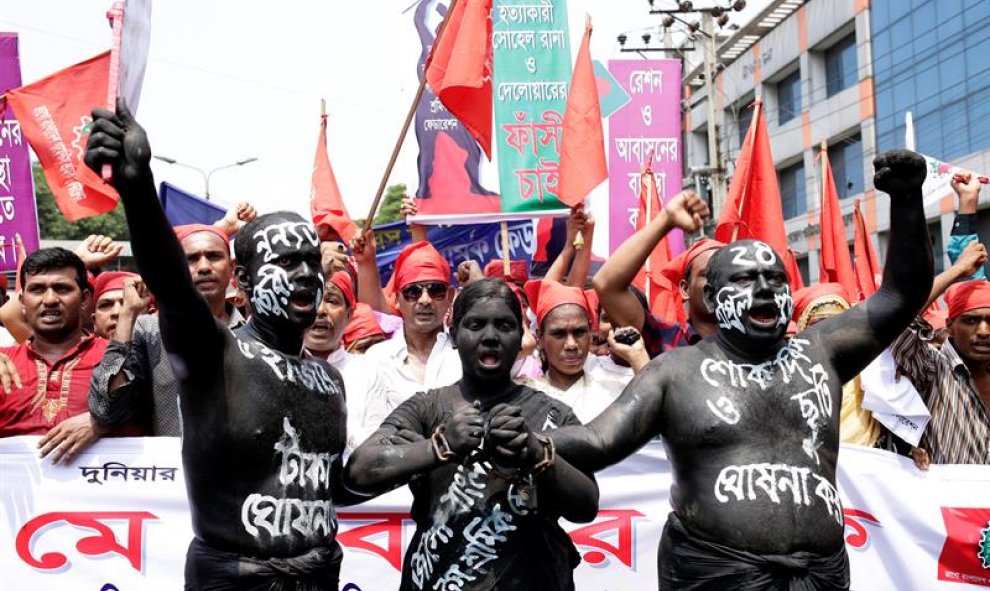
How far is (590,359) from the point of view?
17.3 ft

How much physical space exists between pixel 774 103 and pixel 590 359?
32.6 metres

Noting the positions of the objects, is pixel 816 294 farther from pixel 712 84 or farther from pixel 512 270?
pixel 712 84

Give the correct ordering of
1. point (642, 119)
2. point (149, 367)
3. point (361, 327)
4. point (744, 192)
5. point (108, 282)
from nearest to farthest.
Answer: point (149, 367)
point (108, 282)
point (361, 327)
point (744, 192)
point (642, 119)

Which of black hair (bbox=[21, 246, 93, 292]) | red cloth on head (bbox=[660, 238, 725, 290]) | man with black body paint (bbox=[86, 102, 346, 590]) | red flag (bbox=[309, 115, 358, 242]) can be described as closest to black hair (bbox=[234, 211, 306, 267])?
man with black body paint (bbox=[86, 102, 346, 590])

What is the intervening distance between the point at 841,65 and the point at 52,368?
1239 inches

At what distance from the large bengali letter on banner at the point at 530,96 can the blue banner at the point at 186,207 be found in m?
2.33

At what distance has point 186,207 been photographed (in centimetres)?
819

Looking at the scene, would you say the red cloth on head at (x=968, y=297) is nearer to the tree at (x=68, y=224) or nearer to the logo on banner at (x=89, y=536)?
the logo on banner at (x=89, y=536)

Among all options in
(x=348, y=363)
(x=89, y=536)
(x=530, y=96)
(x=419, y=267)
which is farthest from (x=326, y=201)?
(x=89, y=536)

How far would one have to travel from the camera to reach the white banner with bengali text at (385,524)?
4590 mm

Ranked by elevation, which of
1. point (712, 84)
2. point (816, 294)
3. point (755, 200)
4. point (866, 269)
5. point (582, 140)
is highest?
point (712, 84)

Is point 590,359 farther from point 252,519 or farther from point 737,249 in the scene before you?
point 252,519

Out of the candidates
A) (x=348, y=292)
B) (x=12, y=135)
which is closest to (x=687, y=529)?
(x=348, y=292)

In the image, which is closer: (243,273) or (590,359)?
(243,273)
